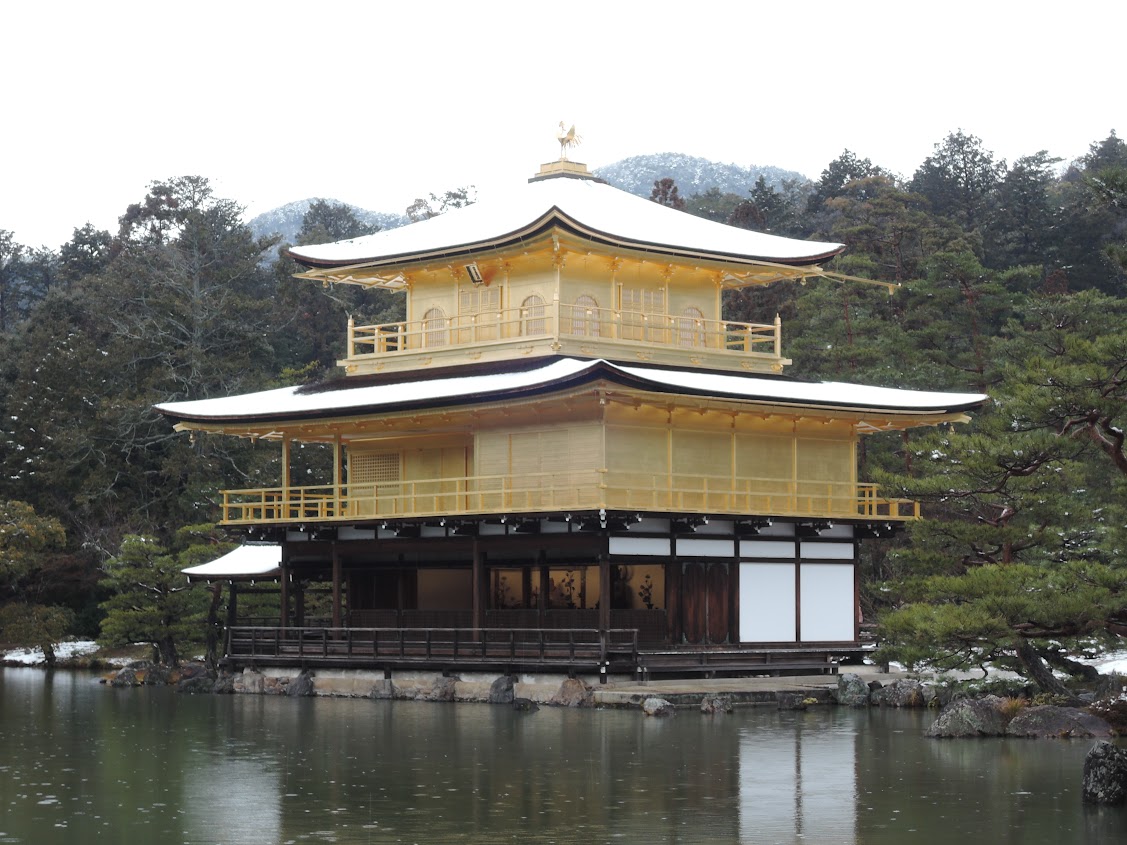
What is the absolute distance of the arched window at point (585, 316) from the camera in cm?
4181

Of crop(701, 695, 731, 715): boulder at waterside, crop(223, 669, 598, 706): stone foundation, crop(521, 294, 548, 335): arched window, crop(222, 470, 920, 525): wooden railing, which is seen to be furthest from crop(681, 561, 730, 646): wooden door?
crop(521, 294, 548, 335): arched window

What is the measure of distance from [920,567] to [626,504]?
6.65 meters

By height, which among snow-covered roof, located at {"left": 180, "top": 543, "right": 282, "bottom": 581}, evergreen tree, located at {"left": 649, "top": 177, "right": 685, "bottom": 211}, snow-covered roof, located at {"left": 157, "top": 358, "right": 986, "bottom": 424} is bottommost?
snow-covered roof, located at {"left": 180, "top": 543, "right": 282, "bottom": 581}

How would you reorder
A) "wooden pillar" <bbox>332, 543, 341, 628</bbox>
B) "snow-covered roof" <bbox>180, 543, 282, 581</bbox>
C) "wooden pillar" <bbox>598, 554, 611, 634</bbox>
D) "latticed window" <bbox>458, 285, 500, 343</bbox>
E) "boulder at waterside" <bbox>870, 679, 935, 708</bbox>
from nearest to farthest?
"boulder at waterside" <bbox>870, 679, 935, 708</bbox> → "wooden pillar" <bbox>598, 554, 611, 634</bbox> → "wooden pillar" <bbox>332, 543, 341, 628</bbox> → "latticed window" <bbox>458, 285, 500, 343</bbox> → "snow-covered roof" <bbox>180, 543, 282, 581</bbox>

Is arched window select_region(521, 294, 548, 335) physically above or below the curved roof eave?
below

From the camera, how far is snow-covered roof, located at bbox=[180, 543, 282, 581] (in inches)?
1724

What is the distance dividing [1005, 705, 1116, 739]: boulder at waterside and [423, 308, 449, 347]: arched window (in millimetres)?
20277

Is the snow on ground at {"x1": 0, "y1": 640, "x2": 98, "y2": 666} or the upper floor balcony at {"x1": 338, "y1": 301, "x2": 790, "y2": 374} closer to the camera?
the upper floor balcony at {"x1": 338, "y1": 301, "x2": 790, "y2": 374}

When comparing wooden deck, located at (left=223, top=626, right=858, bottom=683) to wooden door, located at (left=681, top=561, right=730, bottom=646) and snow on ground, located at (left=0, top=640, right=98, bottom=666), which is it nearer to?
wooden door, located at (left=681, top=561, right=730, bottom=646)

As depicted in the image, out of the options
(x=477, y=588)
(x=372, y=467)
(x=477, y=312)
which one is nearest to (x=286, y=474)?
(x=372, y=467)

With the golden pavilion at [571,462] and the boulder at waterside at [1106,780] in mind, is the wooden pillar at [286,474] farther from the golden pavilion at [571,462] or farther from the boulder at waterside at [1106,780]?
the boulder at waterside at [1106,780]

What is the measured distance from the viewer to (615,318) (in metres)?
41.9

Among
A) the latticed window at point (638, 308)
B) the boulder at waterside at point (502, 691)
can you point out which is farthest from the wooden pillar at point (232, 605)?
the latticed window at point (638, 308)

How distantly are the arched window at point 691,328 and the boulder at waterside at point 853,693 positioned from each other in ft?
37.8
